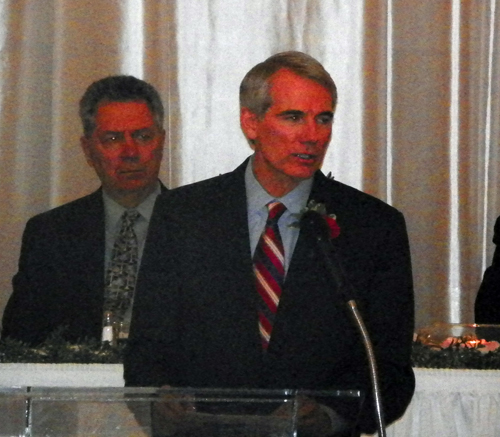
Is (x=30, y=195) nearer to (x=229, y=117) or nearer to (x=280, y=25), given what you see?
(x=229, y=117)

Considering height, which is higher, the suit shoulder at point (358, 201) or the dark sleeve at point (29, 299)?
the suit shoulder at point (358, 201)

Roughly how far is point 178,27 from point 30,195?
0.88 meters

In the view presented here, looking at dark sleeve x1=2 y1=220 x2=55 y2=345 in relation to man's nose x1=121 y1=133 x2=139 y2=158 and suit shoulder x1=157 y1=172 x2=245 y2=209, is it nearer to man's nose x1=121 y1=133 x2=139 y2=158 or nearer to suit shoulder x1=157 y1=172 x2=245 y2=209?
man's nose x1=121 y1=133 x2=139 y2=158

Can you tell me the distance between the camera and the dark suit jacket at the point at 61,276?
122 inches

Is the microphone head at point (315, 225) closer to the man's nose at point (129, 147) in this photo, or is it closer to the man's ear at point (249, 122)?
the man's ear at point (249, 122)

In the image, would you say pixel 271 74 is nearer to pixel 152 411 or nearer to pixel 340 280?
pixel 340 280

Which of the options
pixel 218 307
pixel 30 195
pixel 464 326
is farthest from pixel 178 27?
pixel 218 307

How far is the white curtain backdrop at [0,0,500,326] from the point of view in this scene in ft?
12.3

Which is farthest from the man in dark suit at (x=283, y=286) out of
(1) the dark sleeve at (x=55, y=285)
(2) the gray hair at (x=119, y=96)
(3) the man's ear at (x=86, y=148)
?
(3) the man's ear at (x=86, y=148)

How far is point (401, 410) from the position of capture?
207 cm

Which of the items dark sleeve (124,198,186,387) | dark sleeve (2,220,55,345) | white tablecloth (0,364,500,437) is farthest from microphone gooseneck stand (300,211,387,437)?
dark sleeve (2,220,55,345)

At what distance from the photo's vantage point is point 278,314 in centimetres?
216

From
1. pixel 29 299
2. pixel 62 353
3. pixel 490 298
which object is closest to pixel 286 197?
pixel 62 353

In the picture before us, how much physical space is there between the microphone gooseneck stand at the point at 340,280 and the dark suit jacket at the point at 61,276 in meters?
1.31
